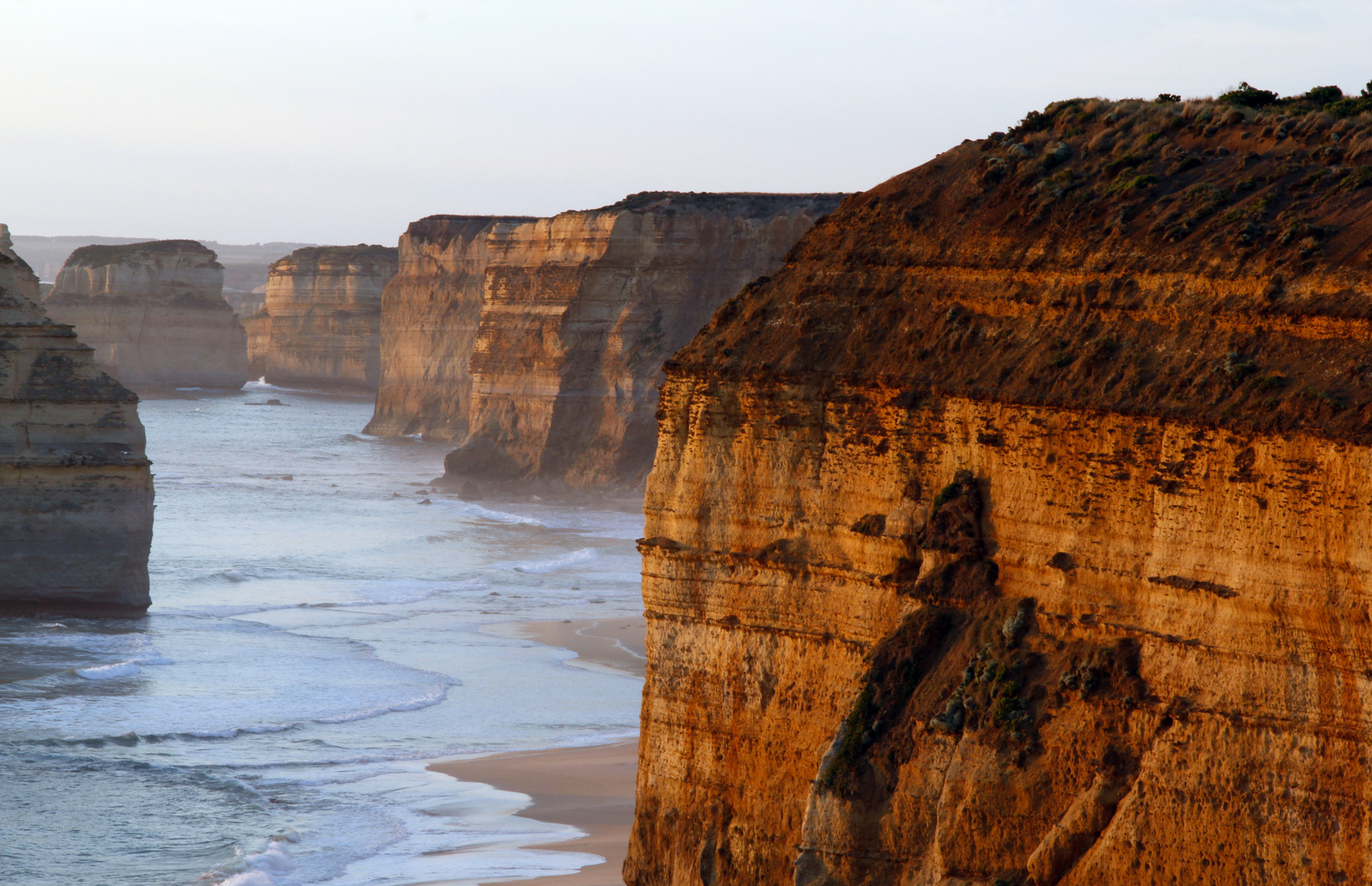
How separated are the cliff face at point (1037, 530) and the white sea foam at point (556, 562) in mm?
23744

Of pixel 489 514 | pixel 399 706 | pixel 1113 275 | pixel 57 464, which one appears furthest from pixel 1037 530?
pixel 489 514

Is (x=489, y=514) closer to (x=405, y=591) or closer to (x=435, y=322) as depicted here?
(x=405, y=591)

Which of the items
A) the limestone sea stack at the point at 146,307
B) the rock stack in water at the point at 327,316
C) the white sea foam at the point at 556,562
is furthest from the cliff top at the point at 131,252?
the white sea foam at the point at 556,562

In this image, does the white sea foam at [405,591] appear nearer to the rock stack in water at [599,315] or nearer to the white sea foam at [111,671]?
the white sea foam at [111,671]

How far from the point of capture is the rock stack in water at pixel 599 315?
4944cm

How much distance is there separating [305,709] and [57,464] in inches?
241

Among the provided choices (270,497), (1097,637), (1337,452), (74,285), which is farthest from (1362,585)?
(74,285)

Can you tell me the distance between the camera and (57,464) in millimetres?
23547

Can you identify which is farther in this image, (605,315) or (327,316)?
(327,316)

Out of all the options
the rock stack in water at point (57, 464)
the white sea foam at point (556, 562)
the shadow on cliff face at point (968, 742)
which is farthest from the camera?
the white sea foam at point (556, 562)

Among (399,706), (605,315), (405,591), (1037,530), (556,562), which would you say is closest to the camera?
(1037,530)

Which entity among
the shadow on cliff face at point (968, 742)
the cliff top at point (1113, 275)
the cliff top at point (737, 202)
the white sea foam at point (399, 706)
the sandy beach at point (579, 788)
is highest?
the cliff top at point (737, 202)

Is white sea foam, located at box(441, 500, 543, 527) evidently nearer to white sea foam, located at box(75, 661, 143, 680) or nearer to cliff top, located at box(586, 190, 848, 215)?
cliff top, located at box(586, 190, 848, 215)

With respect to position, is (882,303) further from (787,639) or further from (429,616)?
(429,616)
